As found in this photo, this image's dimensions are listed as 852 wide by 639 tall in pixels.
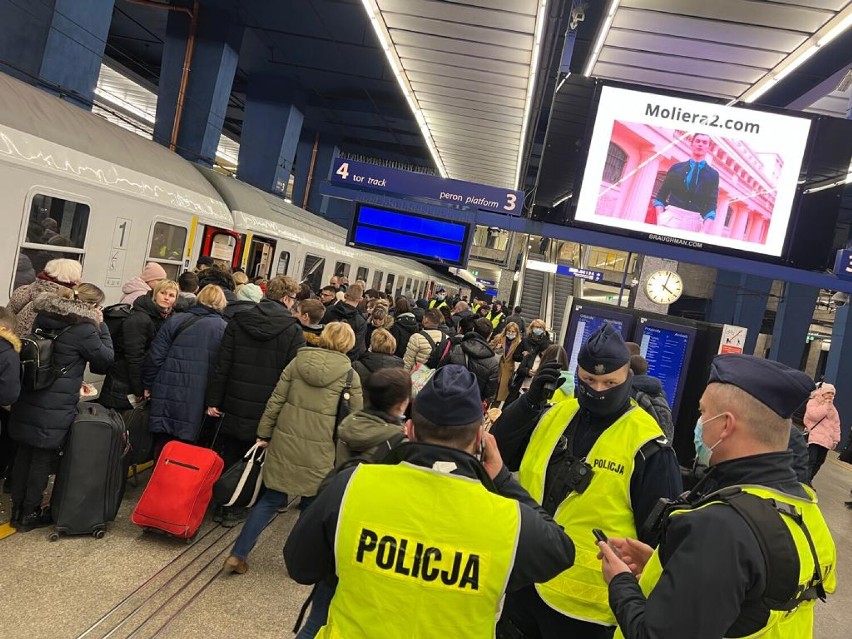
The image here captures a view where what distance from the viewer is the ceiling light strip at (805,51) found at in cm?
853

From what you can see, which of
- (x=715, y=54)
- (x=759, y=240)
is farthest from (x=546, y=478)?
(x=715, y=54)

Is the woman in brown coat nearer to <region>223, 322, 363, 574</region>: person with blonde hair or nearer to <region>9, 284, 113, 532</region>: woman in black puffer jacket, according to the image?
<region>223, 322, 363, 574</region>: person with blonde hair

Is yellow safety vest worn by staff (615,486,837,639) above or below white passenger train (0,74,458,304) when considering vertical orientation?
below

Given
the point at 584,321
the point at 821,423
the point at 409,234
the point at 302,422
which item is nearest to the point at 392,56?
the point at 409,234

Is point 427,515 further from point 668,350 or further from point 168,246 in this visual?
point 168,246

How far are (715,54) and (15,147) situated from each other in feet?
31.1

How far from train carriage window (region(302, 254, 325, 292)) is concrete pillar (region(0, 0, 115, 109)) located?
17.1 ft

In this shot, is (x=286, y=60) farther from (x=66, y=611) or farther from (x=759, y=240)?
(x=66, y=611)

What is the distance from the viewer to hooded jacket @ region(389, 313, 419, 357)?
8.05m

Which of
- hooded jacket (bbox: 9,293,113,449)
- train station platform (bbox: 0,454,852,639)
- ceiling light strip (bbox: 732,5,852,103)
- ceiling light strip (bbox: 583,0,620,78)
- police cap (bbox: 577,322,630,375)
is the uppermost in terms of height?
ceiling light strip (bbox: 732,5,852,103)

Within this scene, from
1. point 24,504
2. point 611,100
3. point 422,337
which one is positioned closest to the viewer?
point 24,504

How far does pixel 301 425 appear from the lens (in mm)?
4328

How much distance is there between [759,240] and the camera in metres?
7.40

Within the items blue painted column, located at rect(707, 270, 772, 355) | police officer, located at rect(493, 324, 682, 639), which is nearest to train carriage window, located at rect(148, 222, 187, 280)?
police officer, located at rect(493, 324, 682, 639)
